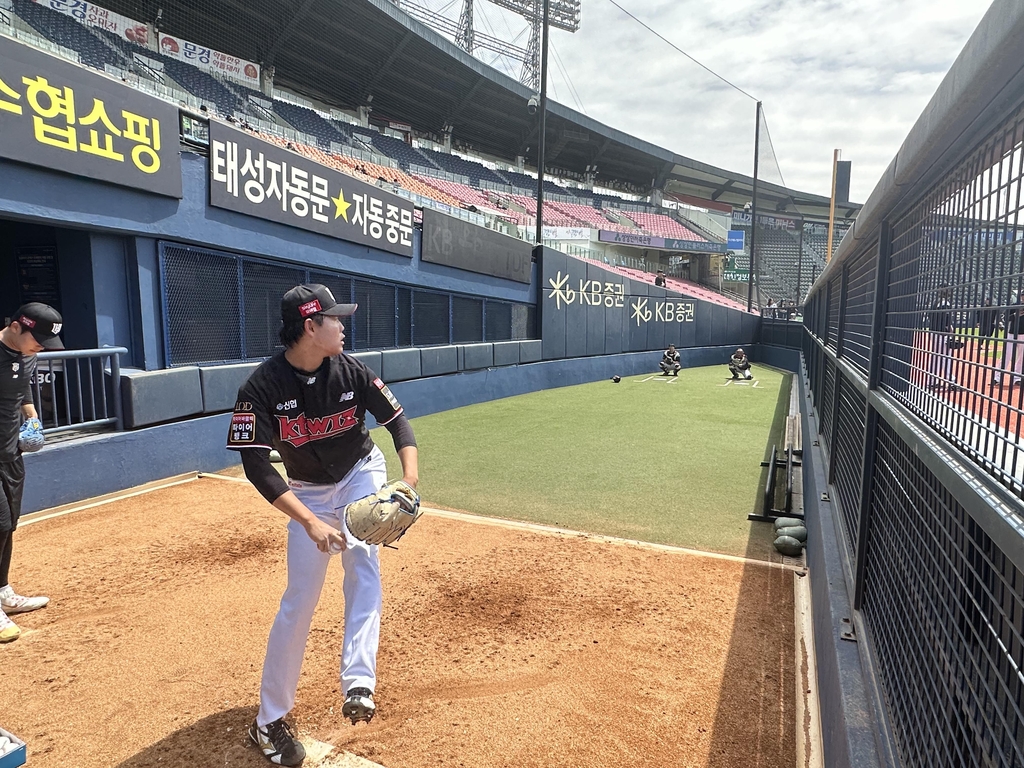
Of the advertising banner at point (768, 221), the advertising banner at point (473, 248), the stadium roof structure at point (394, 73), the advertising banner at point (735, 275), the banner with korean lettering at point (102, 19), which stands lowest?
the advertising banner at point (473, 248)

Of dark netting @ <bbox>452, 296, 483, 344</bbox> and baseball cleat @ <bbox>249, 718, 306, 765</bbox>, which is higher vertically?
dark netting @ <bbox>452, 296, 483, 344</bbox>

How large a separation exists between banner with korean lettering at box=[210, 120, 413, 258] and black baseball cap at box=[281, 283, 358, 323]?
6305 millimetres

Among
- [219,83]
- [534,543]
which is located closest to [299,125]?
[219,83]

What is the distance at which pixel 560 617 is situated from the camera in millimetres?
3883

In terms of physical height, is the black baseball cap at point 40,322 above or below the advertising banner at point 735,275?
below

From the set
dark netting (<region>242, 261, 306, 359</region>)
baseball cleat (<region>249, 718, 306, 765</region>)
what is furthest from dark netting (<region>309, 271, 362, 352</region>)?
baseball cleat (<region>249, 718, 306, 765</region>)

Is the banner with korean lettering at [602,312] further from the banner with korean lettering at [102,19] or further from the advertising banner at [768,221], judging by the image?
the advertising banner at [768,221]

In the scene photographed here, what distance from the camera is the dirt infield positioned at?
2701mm

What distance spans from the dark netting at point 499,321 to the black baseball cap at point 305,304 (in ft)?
39.3

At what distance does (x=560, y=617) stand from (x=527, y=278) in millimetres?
12672

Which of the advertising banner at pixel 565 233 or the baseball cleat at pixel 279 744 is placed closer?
the baseball cleat at pixel 279 744

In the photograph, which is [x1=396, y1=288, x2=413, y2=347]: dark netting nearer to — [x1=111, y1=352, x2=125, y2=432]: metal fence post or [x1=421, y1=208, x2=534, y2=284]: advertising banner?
[x1=421, y1=208, x2=534, y2=284]: advertising banner

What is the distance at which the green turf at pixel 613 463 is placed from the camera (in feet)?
19.1

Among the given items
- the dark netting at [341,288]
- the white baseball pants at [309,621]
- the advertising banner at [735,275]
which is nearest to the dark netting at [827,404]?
the white baseball pants at [309,621]
